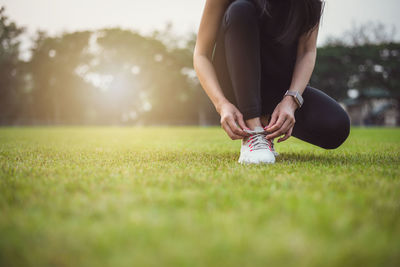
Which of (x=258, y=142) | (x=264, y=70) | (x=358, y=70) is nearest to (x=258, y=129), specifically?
(x=258, y=142)

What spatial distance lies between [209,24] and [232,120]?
78cm

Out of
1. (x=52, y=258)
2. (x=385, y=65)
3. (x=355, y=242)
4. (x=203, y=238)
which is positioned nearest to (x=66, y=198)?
(x=52, y=258)

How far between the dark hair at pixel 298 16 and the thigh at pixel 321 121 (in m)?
0.49

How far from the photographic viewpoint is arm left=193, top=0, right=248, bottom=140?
1.76 metres

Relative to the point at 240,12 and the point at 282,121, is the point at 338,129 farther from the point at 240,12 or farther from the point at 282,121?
the point at 240,12

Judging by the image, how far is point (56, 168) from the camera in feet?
5.39

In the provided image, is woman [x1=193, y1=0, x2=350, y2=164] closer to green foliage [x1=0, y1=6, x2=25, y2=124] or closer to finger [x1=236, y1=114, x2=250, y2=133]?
finger [x1=236, y1=114, x2=250, y2=133]

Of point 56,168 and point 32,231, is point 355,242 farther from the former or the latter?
point 56,168

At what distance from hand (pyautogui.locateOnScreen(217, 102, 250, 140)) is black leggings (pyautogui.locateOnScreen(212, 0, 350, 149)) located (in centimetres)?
13

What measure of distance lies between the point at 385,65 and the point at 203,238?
32914 mm

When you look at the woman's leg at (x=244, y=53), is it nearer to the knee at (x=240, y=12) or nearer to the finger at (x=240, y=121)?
the knee at (x=240, y=12)

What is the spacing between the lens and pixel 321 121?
6.79ft

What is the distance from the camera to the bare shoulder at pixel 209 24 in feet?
6.30

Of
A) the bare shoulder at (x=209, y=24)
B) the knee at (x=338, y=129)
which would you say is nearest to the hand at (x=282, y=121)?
the knee at (x=338, y=129)
